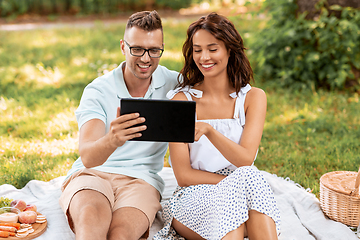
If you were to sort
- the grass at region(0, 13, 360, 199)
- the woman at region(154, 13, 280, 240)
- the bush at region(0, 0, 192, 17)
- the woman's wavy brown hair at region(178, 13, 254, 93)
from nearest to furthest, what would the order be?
the woman at region(154, 13, 280, 240), the woman's wavy brown hair at region(178, 13, 254, 93), the grass at region(0, 13, 360, 199), the bush at region(0, 0, 192, 17)

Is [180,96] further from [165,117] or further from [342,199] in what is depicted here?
[342,199]

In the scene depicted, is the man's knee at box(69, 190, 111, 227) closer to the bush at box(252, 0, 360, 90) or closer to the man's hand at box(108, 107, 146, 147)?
the man's hand at box(108, 107, 146, 147)

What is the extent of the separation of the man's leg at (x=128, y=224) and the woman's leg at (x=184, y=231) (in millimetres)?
207

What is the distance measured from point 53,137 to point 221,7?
1041 cm

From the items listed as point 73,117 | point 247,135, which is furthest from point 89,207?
point 73,117

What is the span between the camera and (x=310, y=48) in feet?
20.7

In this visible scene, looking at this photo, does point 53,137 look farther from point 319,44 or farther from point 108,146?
point 319,44

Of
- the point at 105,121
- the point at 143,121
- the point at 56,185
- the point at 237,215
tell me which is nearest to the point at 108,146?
the point at 143,121

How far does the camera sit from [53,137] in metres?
4.60

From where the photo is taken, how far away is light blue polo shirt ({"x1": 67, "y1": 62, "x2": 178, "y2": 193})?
9.04 ft

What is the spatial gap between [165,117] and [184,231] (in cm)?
86

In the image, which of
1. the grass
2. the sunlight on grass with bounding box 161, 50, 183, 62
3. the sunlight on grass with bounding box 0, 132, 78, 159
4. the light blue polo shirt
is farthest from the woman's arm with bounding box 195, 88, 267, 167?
the sunlight on grass with bounding box 161, 50, 183, 62

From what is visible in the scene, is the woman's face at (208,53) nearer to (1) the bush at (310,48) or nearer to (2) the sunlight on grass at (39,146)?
(2) the sunlight on grass at (39,146)

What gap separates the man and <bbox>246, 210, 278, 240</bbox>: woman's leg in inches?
27.6
